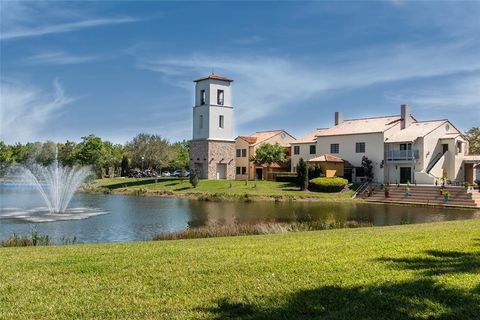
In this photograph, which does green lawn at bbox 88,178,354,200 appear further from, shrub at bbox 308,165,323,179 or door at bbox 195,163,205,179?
door at bbox 195,163,205,179

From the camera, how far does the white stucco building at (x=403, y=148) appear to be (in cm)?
4994

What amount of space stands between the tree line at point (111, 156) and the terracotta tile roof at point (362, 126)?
3605cm

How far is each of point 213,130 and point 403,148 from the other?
24.9 m

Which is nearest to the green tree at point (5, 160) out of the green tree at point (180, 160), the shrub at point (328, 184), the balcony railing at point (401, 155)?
the green tree at point (180, 160)

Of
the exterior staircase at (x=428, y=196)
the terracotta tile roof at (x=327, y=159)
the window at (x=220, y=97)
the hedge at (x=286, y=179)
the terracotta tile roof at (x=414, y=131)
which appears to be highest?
the window at (x=220, y=97)

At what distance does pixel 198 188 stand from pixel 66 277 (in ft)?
152

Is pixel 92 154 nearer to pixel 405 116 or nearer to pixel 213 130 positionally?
pixel 213 130

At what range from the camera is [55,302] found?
6.40 m

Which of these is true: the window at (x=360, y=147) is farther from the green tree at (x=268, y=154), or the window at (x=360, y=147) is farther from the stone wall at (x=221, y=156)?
the stone wall at (x=221, y=156)

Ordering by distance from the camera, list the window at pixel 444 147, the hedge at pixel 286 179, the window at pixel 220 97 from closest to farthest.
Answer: the window at pixel 444 147
the hedge at pixel 286 179
the window at pixel 220 97

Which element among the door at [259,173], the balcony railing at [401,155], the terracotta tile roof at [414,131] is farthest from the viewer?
the door at [259,173]

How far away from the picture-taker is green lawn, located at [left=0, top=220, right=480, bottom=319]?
5.94 m

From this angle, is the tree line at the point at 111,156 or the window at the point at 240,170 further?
the tree line at the point at 111,156

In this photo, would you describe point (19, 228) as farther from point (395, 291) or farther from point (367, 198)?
point (367, 198)
